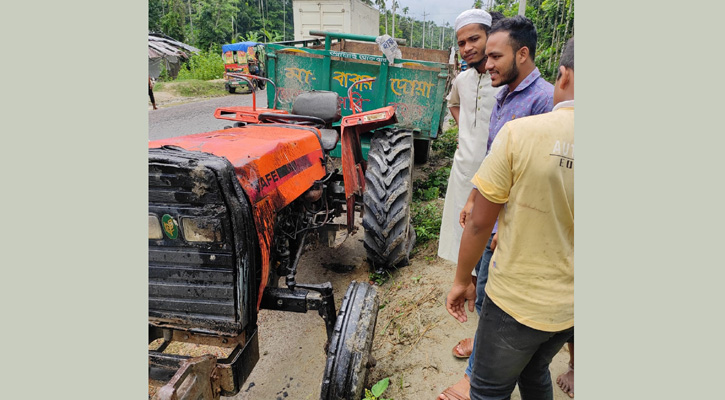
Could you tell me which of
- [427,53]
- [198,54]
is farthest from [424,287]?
[198,54]

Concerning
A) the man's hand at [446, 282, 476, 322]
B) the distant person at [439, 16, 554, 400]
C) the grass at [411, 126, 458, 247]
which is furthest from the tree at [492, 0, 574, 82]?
the man's hand at [446, 282, 476, 322]

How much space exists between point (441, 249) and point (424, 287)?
0.59m

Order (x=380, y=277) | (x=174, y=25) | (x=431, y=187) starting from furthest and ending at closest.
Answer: (x=174, y=25) < (x=431, y=187) < (x=380, y=277)

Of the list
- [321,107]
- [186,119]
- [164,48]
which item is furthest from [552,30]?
[164,48]

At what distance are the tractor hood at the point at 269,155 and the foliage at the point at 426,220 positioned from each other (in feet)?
5.28

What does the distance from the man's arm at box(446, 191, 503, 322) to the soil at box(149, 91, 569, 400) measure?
3.50 ft

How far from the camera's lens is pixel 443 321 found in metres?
3.01

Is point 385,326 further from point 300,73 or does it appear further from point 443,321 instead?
point 300,73

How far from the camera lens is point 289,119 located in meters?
3.45

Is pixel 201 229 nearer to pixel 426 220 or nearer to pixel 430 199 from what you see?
pixel 426 220

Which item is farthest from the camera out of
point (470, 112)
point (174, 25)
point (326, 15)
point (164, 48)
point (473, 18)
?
point (174, 25)

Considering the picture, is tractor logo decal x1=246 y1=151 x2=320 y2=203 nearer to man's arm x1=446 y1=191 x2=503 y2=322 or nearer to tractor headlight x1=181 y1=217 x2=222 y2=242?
tractor headlight x1=181 y1=217 x2=222 y2=242

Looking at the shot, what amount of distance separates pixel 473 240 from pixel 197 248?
118 centimetres

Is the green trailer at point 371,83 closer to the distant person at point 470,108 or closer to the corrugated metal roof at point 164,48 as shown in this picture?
the distant person at point 470,108
